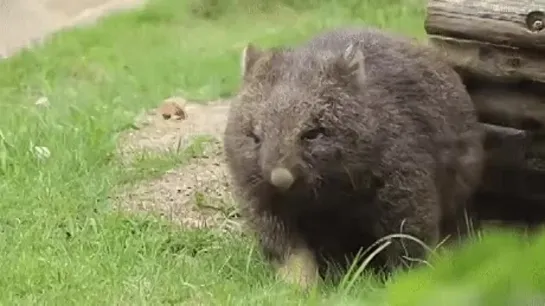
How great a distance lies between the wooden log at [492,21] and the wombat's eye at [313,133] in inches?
32.0

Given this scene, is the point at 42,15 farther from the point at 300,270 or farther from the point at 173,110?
the point at 300,270

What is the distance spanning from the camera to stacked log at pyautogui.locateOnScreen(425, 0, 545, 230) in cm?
411

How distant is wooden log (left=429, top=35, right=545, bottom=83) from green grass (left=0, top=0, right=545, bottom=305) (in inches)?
41.1

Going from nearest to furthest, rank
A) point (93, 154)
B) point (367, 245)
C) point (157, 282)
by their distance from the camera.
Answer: point (157, 282) < point (367, 245) < point (93, 154)

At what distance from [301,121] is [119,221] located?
1.14m

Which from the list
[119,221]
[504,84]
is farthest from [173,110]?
[504,84]

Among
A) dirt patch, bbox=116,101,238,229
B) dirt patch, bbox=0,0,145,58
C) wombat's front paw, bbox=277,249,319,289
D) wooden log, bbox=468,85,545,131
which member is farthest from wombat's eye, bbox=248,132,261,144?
dirt patch, bbox=0,0,145,58

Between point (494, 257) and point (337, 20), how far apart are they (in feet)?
29.0

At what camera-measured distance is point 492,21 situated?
4148 millimetres

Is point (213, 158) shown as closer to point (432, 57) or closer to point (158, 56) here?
point (432, 57)

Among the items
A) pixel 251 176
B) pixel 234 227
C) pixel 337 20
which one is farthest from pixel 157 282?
pixel 337 20

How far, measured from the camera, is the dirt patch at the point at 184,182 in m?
4.84

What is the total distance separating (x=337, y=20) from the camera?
948 centimetres

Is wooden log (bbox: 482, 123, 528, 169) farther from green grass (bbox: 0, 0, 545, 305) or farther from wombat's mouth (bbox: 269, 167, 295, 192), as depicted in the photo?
wombat's mouth (bbox: 269, 167, 295, 192)
